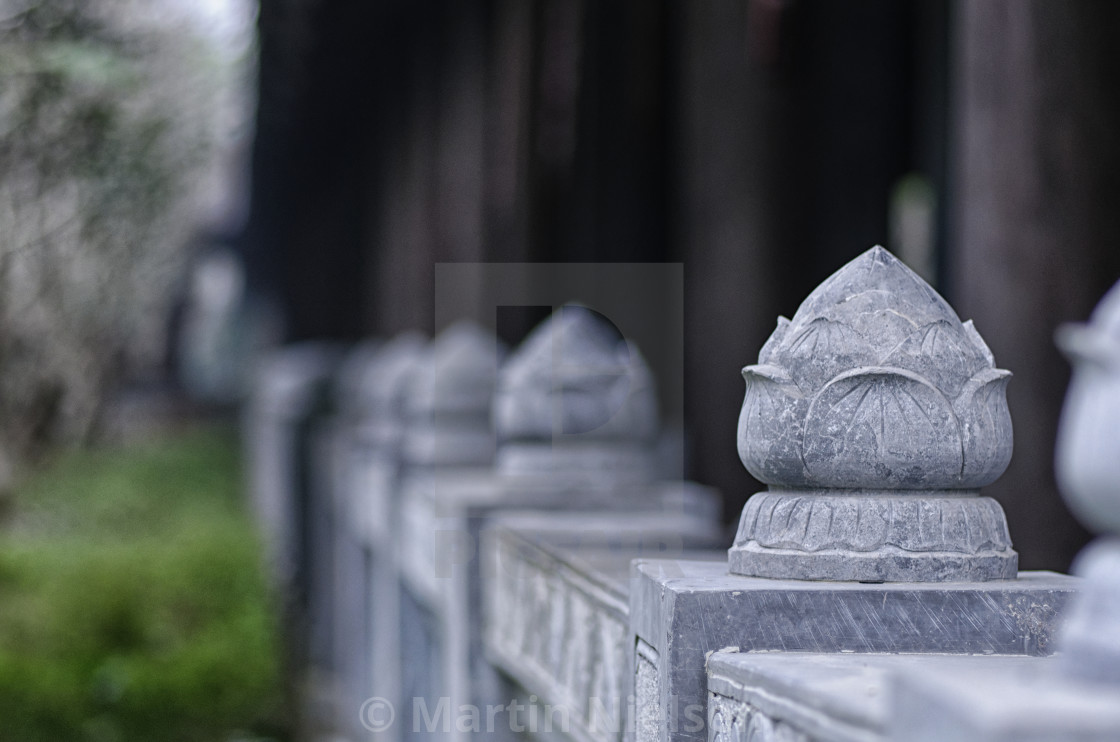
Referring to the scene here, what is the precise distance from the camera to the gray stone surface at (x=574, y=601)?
4016 mm

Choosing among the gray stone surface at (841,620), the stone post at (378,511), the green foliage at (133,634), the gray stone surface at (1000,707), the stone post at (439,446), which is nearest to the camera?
the gray stone surface at (1000,707)

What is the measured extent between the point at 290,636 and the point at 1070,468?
13828mm

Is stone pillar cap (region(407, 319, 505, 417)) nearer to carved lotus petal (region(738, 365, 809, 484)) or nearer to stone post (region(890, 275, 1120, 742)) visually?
carved lotus petal (region(738, 365, 809, 484))

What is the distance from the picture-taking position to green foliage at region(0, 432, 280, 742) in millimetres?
9234

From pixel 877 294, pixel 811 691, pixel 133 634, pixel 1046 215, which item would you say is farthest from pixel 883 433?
pixel 133 634

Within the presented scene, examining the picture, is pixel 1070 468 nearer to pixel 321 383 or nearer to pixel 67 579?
A: pixel 67 579

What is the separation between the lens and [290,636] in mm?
15023

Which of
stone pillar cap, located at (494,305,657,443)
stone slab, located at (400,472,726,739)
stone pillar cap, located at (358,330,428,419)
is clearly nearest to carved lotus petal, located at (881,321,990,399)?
stone slab, located at (400,472,726,739)

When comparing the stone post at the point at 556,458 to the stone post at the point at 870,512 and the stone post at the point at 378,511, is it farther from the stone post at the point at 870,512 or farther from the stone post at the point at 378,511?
the stone post at the point at 870,512

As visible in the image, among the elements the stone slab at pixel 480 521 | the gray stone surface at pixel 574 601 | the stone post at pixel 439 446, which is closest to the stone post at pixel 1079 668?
the gray stone surface at pixel 574 601

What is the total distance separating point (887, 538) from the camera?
3043 mm

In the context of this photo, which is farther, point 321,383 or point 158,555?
point 321,383

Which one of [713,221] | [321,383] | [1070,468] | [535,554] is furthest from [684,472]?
[321,383]

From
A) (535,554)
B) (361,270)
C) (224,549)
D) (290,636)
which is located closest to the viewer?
(535,554)
